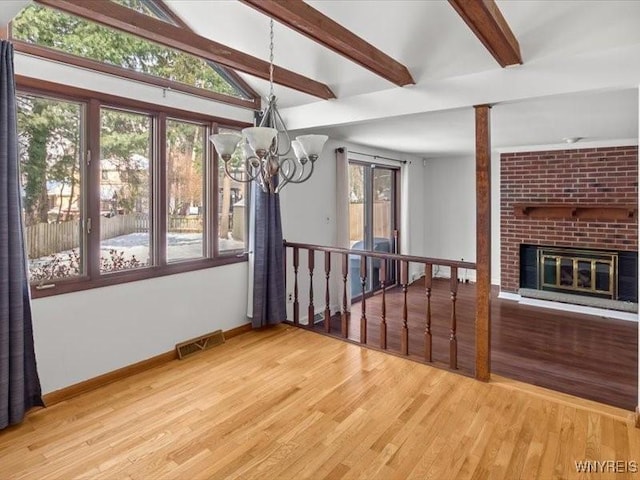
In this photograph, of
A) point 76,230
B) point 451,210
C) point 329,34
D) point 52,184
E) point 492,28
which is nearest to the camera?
point 492,28

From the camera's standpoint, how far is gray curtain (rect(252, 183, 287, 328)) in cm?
382

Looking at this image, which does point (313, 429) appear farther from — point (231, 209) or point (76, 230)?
point (231, 209)

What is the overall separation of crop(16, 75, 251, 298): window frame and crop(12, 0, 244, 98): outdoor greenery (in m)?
0.27

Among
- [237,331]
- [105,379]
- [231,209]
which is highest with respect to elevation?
[231,209]

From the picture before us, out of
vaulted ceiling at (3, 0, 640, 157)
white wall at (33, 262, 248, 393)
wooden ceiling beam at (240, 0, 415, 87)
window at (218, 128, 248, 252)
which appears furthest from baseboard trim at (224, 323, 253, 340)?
wooden ceiling beam at (240, 0, 415, 87)

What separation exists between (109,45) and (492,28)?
252 cm

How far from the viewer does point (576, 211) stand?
5469 millimetres

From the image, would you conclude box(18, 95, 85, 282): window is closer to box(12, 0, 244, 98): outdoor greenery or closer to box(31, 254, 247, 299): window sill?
box(31, 254, 247, 299): window sill

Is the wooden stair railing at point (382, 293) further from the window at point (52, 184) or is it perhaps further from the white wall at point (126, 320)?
the window at point (52, 184)

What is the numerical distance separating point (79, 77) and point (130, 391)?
2138mm

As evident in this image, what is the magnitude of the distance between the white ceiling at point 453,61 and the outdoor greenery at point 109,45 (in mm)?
309

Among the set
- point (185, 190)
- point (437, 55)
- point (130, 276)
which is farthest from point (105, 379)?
point (437, 55)

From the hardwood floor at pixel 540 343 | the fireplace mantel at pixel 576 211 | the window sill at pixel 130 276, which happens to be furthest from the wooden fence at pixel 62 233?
the fireplace mantel at pixel 576 211

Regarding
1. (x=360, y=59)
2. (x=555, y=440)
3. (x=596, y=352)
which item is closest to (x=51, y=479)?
(x=555, y=440)
